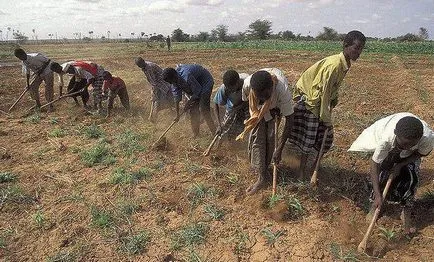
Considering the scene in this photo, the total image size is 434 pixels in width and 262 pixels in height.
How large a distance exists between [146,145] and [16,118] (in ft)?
12.1

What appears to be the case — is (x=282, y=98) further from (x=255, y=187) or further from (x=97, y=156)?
(x=97, y=156)

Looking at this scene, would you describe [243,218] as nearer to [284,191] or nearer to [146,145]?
[284,191]

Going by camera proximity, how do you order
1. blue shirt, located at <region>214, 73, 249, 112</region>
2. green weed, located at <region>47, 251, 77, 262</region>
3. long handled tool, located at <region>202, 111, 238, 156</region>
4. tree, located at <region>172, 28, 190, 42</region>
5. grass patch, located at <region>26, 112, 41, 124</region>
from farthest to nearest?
tree, located at <region>172, 28, 190, 42</region>
grass patch, located at <region>26, 112, 41, 124</region>
long handled tool, located at <region>202, 111, 238, 156</region>
blue shirt, located at <region>214, 73, 249, 112</region>
green weed, located at <region>47, 251, 77, 262</region>

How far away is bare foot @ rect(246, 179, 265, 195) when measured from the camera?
4279 millimetres

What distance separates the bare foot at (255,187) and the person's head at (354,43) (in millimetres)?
1654

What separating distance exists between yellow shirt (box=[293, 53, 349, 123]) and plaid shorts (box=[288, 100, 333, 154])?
4.6 inches

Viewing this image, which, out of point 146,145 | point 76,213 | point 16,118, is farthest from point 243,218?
point 16,118

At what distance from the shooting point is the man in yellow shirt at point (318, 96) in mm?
3697

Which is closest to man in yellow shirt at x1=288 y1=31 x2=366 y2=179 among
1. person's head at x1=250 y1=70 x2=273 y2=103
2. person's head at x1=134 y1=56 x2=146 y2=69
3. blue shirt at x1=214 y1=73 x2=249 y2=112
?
person's head at x1=250 y1=70 x2=273 y2=103

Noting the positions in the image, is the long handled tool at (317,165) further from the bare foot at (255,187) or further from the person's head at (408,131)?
the person's head at (408,131)

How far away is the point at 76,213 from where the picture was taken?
416cm

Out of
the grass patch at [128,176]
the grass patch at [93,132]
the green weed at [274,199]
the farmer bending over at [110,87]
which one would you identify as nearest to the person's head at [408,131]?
the green weed at [274,199]

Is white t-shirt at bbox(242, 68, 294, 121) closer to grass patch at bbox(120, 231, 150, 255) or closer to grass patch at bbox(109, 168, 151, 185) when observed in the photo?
grass patch at bbox(120, 231, 150, 255)

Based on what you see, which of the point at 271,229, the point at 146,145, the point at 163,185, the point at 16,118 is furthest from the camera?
the point at 16,118
